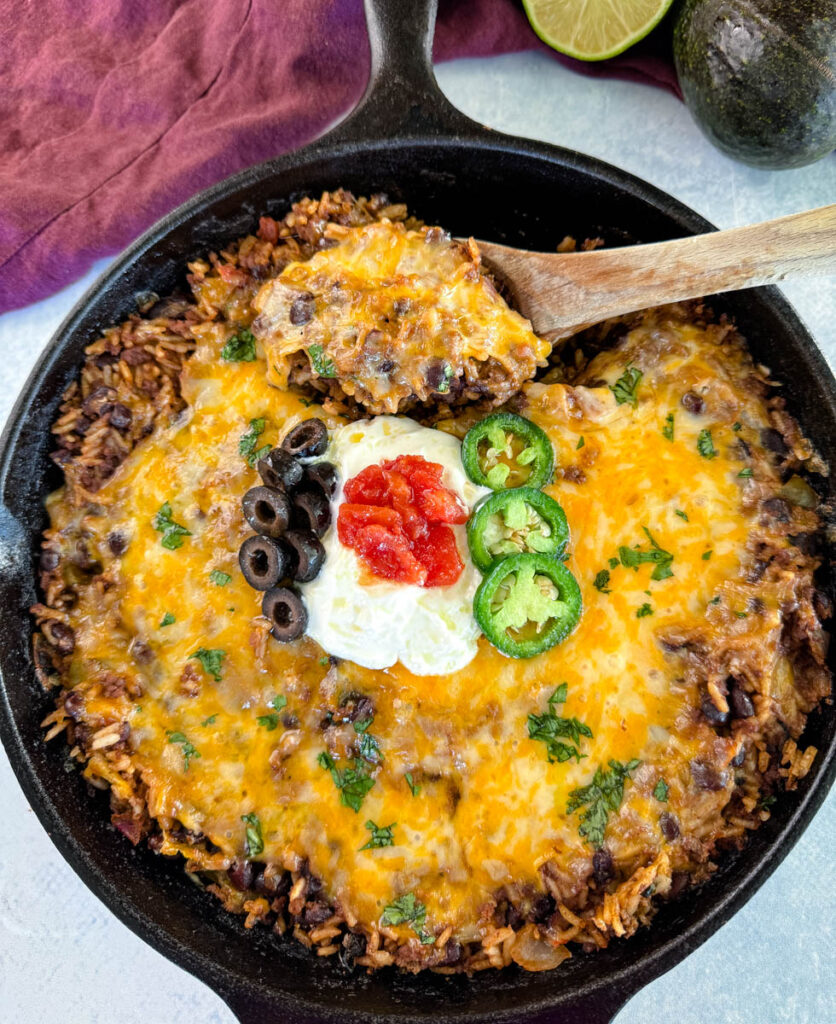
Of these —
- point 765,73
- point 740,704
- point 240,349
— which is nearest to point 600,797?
point 740,704

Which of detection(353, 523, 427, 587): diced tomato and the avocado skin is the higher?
the avocado skin

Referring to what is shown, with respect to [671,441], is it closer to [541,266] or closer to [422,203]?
[541,266]

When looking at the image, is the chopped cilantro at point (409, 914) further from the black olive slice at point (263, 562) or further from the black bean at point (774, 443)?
the black bean at point (774, 443)

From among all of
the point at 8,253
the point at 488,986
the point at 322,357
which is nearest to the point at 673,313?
the point at 322,357

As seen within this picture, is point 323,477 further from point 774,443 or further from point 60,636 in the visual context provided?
point 774,443

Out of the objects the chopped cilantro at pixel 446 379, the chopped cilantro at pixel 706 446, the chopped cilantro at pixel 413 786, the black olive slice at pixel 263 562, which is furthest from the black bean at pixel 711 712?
the black olive slice at pixel 263 562

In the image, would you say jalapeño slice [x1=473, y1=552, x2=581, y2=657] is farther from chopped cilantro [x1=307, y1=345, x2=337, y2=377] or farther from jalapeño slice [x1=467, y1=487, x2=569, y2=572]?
chopped cilantro [x1=307, y1=345, x2=337, y2=377]

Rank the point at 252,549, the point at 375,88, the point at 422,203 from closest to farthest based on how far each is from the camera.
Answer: the point at 252,549 < the point at 375,88 < the point at 422,203

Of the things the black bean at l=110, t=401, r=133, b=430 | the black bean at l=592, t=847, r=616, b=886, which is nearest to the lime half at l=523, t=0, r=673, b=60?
the black bean at l=110, t=401, r=133, b=430
